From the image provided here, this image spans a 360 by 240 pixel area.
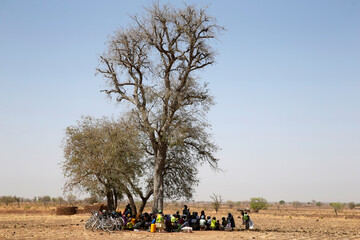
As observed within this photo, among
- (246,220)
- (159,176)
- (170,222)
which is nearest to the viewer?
(170,222)

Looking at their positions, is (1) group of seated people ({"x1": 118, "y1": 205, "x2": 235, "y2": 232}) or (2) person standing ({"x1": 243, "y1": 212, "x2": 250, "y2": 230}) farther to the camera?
(2) person standing ({"x1": 243, "y1": 212, "x2": 250, "y2": 230})

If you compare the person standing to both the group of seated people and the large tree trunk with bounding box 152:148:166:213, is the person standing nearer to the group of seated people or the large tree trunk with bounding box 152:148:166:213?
the group of seated people

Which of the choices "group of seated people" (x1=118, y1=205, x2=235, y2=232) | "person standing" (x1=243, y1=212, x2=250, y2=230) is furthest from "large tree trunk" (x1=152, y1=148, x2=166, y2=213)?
"person standing" (x1=243, y1=212, x2=250, y2=230)

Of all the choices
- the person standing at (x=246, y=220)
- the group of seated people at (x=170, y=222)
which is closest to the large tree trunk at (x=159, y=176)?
the group of seated people at (x=170, y=222)

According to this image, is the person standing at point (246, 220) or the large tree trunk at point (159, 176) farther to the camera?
the large tree trunk at point (159, 176)

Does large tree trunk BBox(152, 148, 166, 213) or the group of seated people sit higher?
large tree trunk BBox(152, 148, 166, 213)

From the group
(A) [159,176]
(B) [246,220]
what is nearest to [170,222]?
(A) [159,176]

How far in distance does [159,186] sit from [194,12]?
1278 centimetres

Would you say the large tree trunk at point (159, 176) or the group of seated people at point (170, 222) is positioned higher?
the large tree trunk at point (159, 176)

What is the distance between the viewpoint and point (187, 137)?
2906 cm

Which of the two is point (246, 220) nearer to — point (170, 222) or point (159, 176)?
point (170, 222)

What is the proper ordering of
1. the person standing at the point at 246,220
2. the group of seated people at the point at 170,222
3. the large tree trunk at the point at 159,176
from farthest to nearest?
the large tree trunk at the point at 159,176 → the person standing at the point at 246,220 → the group of seated people at the point at 170,222

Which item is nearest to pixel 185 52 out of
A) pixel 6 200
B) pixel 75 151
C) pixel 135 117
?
pixel 135 117

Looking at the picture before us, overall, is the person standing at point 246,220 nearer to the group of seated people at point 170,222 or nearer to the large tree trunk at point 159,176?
the group of seated people at point 170,222
